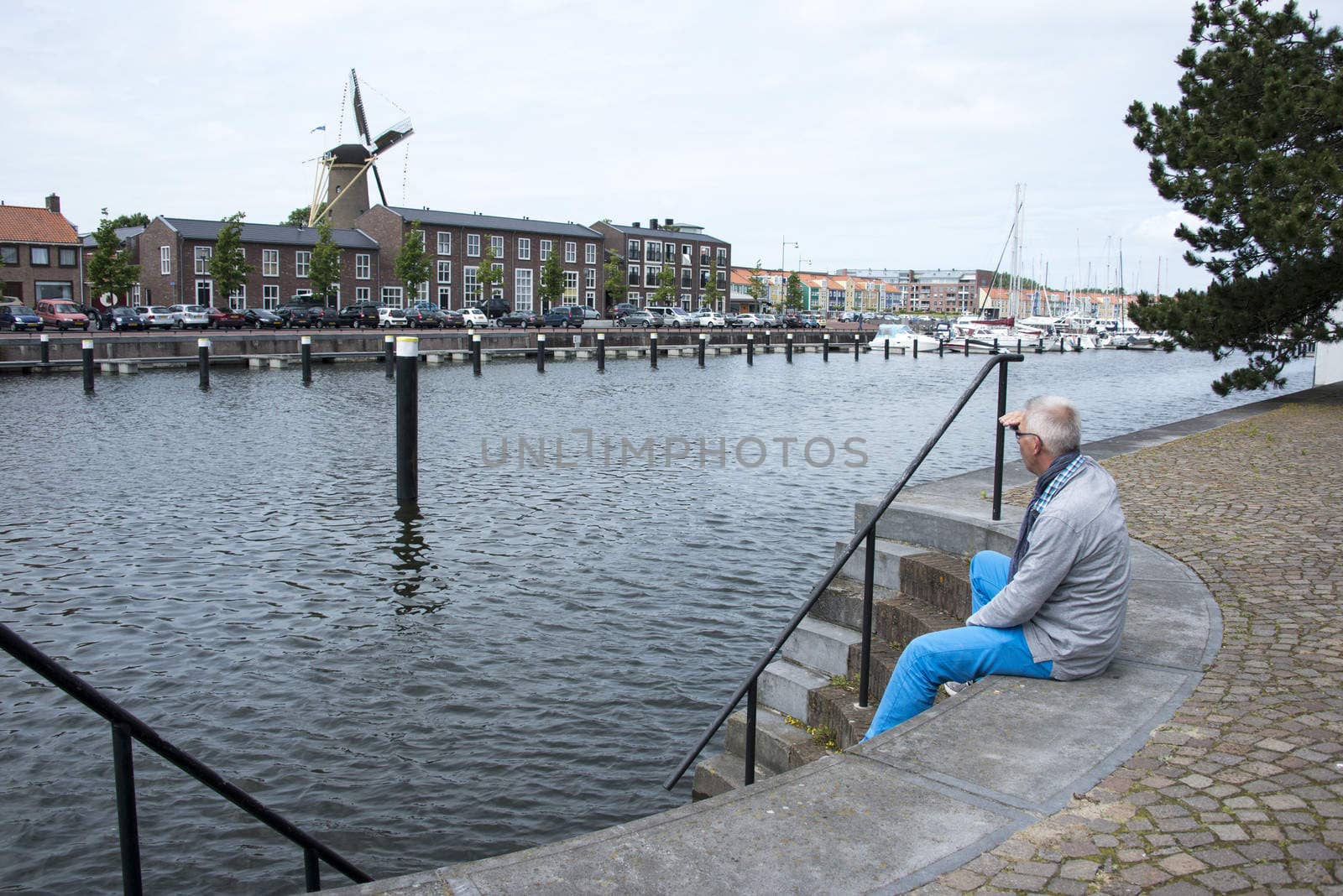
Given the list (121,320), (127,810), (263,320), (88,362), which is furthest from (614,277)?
(127,810)

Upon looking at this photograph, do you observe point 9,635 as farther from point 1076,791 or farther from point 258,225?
point 258,225

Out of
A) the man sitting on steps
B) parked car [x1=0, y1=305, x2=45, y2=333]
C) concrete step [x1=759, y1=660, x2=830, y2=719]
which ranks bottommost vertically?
concrete step [x1=759, y1=660, x2=830, y2=719]

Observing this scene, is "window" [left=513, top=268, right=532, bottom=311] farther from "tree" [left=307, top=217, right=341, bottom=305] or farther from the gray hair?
the gray hair

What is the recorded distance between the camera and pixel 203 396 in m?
30.3

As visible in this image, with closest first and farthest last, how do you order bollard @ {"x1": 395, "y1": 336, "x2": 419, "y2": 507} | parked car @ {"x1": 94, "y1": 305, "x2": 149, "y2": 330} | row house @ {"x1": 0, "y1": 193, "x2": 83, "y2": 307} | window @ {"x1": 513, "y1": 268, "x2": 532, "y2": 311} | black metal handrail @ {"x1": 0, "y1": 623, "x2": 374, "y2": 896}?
1. black metal handrail @ {"x1": 0, "y1": 623, "x2": 374, "y2": 896}
2. bollard @ {"x1": 395, "y1": 336, "x2": 419, "y2": 507}
3. parked car @ {"x1": 94, "y1": 305, "x2": 149, "y2": 330}
4. row house @ {"x1": 0, "y1": 193, "x2": 83, "y2": 307}
5. window @ {"x1": 513, "y1": 268, "x2": 532, "y2": 311}

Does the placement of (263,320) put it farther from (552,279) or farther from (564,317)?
(552,279)

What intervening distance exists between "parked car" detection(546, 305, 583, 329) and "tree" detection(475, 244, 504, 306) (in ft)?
31.7

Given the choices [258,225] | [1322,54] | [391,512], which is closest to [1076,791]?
[391,512]

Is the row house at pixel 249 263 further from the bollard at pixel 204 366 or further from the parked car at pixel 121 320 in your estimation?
the bollard at pixel 204 366

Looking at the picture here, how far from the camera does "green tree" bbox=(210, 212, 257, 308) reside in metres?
65.2

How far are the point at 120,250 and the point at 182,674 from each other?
70.0 meters

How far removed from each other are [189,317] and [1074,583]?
58.0 m

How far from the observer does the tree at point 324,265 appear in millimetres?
71438

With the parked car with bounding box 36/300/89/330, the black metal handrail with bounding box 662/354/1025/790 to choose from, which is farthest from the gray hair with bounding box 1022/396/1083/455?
the parked car with bounding box 36/300/89/330
